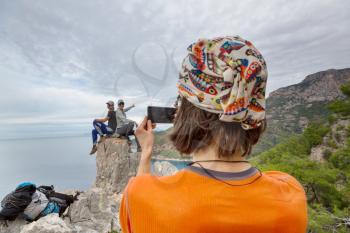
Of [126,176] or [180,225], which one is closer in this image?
[180,225]

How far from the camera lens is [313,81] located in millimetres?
170625

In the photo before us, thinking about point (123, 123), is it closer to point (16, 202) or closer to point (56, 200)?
point (56, 200)

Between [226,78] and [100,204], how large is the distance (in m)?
9.66

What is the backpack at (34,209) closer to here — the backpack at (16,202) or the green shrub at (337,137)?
the backpack at (16,202)

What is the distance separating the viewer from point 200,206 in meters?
1.01

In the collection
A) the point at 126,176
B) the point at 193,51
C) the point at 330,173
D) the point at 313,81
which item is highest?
the point at 313,81

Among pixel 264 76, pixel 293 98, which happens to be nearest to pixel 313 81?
pixel 293 98

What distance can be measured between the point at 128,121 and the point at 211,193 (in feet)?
34.2

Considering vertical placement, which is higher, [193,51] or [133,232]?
[193,51]

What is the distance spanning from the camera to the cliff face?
598 cm

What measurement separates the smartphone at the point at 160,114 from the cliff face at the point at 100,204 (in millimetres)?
5490

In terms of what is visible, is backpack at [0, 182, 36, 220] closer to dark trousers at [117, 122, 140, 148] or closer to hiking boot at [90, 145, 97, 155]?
dark trousers at [117, 122, 140, 148]

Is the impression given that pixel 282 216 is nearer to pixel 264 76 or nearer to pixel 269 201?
pixel 269 201

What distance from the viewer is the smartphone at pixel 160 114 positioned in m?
1.46
